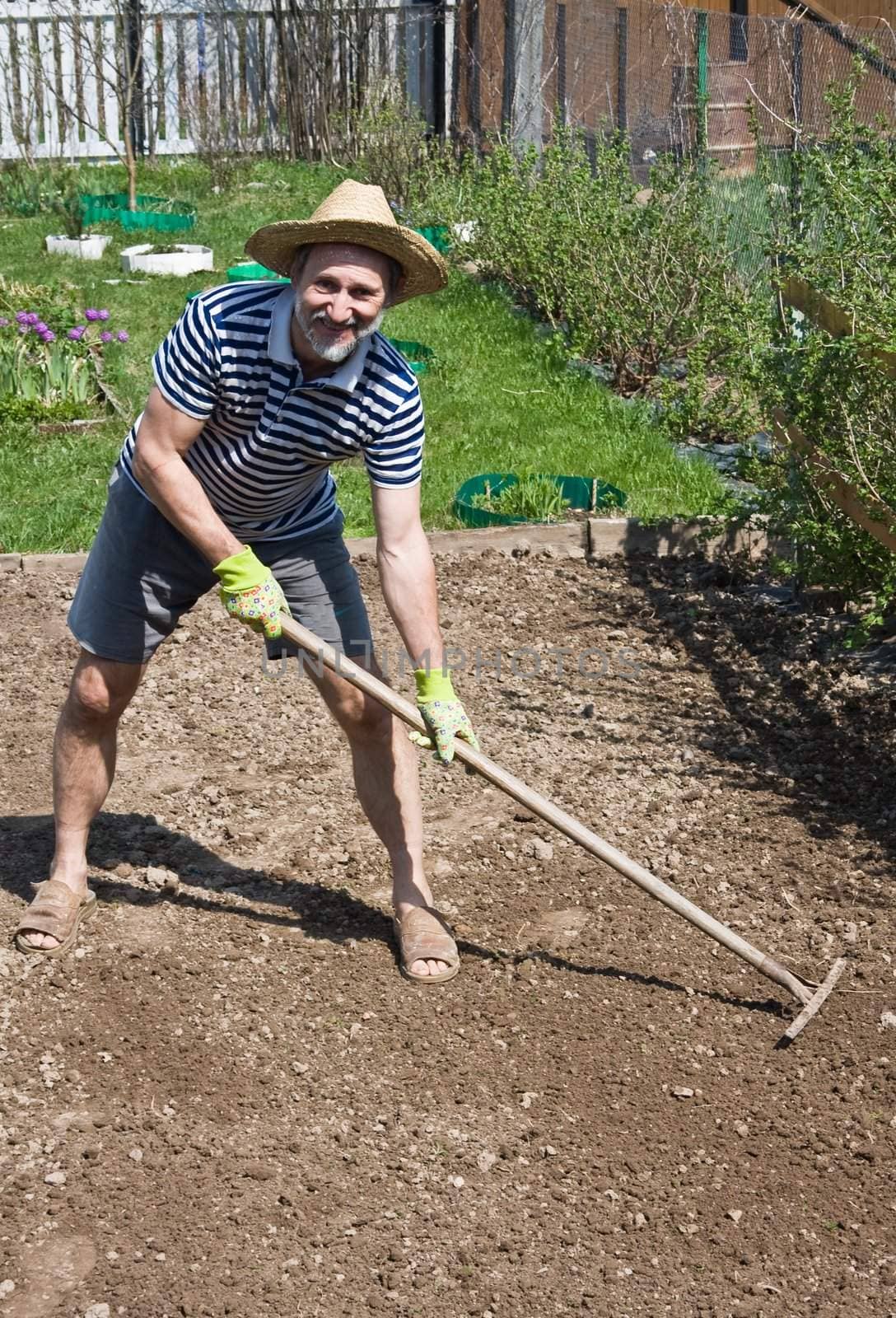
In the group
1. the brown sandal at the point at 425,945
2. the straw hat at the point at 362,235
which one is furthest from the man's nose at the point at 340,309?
the brown sandal at the point at 425,945

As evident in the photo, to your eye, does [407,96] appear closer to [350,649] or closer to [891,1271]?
[350,649]

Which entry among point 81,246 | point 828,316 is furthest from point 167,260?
point 828,316

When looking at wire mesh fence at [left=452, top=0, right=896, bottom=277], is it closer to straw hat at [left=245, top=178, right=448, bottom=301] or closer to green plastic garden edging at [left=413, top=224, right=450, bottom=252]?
green plastic garden edging at [left=413, top=224, right=450, bottom=252]

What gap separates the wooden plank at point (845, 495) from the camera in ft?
15.6

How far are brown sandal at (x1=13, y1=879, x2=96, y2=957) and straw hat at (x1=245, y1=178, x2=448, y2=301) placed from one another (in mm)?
1615

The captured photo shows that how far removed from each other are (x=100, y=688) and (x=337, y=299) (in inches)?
43.2

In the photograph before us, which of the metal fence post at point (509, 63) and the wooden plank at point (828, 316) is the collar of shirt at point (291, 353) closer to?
the wooden plank at point (828, 316)

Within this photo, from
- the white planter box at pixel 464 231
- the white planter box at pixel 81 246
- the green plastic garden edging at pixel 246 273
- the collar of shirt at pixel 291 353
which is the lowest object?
the green plastic garden edging at pixel 246 273

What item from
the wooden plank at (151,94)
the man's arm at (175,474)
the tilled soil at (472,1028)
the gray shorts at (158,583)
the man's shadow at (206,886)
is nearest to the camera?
the tilled soil at (472,1028)

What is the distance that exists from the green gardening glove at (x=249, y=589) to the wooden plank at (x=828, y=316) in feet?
7.05

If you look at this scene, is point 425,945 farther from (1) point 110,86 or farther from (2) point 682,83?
(1) point 110,86

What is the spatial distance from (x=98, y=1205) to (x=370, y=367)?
1.78 meters

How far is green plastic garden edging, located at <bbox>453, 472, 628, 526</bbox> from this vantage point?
21.5 feet

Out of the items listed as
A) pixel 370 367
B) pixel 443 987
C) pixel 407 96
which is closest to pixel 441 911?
pixel 443 987
